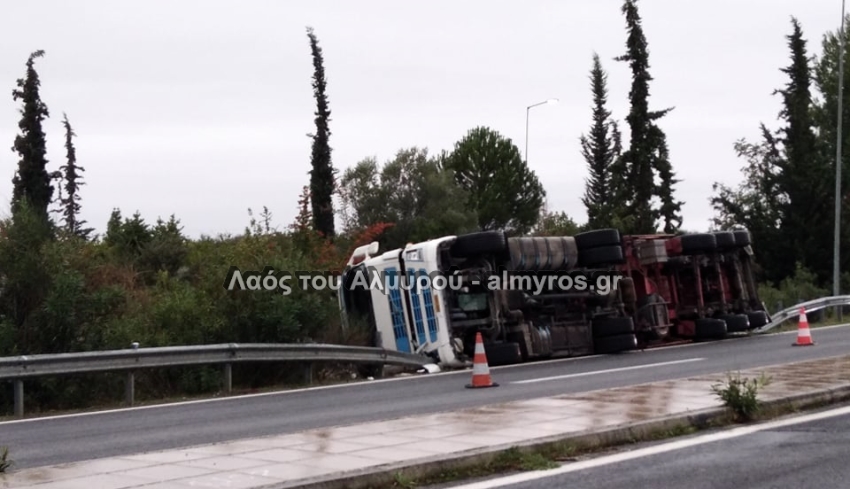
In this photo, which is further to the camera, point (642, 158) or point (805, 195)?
point (642, 158)

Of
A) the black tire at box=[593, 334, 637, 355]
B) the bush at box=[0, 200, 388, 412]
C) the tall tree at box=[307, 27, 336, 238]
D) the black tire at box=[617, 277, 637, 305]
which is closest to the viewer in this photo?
the bush at box=[0, 200, 388, 412]

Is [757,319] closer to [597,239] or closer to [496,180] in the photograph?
[597,239]

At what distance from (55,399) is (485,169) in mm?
56174

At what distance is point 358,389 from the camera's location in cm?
1561

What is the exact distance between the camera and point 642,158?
50.1m

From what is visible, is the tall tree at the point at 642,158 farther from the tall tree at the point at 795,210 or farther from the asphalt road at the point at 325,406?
the asphalt road at the point at 325,406

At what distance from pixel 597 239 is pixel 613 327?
5.46 ft

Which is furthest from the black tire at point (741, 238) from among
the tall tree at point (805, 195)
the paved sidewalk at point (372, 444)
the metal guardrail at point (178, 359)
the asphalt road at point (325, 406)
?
the tall tree at point (805, 195)

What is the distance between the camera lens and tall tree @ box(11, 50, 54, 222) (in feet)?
137

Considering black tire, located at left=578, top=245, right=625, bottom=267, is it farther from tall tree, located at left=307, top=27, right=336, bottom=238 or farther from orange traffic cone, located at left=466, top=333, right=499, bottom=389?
tall tree, located at left=307, top=27, right=336, bottom=238

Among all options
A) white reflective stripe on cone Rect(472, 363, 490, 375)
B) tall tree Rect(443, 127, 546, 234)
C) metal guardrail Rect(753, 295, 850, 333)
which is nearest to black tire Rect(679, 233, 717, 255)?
metal guardrail Rect(753, 295, 850, 333)

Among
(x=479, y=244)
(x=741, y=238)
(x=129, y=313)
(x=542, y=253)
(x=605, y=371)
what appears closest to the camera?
(x=605, y=371)

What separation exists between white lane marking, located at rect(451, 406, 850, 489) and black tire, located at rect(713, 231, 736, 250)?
1158 centimetres

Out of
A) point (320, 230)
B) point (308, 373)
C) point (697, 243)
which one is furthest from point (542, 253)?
point (320, 230)
